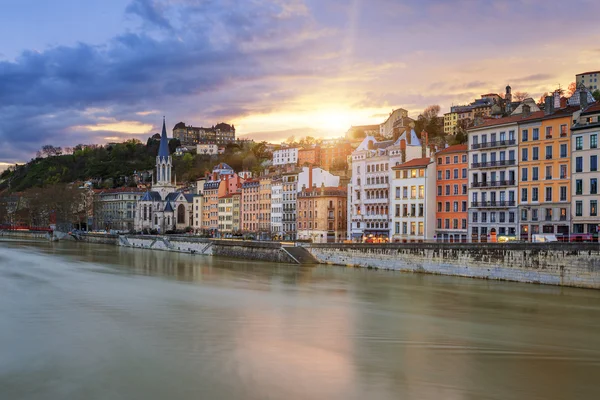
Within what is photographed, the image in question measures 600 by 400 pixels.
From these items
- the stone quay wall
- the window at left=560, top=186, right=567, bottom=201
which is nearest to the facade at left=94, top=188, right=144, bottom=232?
the stone quay wall

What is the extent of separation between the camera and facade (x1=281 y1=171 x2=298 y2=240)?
3206 inches

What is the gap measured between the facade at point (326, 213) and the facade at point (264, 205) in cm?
1271

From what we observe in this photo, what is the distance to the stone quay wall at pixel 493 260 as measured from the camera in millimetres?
33156

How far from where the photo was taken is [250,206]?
9419 cm

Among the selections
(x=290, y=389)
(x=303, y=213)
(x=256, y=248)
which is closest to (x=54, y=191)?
(x=303, y=213)

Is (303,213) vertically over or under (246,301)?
over

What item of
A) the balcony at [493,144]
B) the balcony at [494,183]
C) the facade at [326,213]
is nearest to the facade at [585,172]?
the balcony at [493,144]

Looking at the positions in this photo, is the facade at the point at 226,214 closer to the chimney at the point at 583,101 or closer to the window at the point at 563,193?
the window at the point at 563,193

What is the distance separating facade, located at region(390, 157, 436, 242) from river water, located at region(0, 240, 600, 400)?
17.0 m

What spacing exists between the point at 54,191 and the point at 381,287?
101661mm

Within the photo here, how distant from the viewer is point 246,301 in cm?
3131

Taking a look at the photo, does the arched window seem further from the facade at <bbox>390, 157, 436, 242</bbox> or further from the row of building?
the facade at <bbox>390, 157, 436, 242</bbox>

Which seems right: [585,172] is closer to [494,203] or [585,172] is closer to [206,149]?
[494,203]

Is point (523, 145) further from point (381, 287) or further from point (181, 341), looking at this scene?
point (181, 341)
